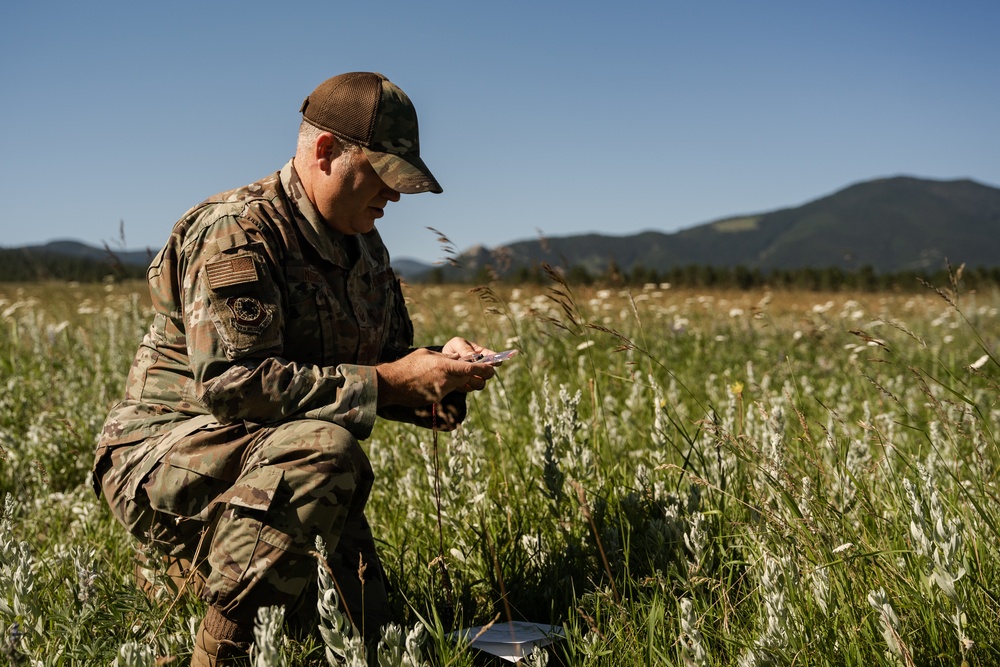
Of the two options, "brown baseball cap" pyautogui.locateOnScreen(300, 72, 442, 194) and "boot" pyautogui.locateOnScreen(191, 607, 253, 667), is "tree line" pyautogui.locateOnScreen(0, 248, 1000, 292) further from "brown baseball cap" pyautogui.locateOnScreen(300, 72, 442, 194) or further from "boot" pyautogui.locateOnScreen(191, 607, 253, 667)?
"boot" pyautogui.locateOnScreen(191, 607, 253, 667)

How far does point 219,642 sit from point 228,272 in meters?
1.05

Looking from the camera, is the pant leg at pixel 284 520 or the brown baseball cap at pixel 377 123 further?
the brown baseball cap at pixel 377 123

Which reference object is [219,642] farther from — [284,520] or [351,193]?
[351,193]

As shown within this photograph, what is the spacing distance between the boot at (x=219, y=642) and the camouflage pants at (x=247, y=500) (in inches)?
1.7

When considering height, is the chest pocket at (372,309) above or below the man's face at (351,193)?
below

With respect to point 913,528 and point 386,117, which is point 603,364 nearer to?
point 386,117

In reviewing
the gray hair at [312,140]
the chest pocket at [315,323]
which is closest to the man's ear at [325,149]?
the gray hair at [312,140]

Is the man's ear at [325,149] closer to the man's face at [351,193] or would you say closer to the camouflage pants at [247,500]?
the man's face at [351,193]

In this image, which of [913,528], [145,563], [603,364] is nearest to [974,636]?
[913,528]

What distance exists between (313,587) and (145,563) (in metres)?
0.60

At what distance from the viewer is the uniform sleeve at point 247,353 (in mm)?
2326

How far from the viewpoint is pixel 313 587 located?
282 cm

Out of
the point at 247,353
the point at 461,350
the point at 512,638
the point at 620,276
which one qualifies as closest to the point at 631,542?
the point at 512,638

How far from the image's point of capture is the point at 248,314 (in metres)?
2.35
